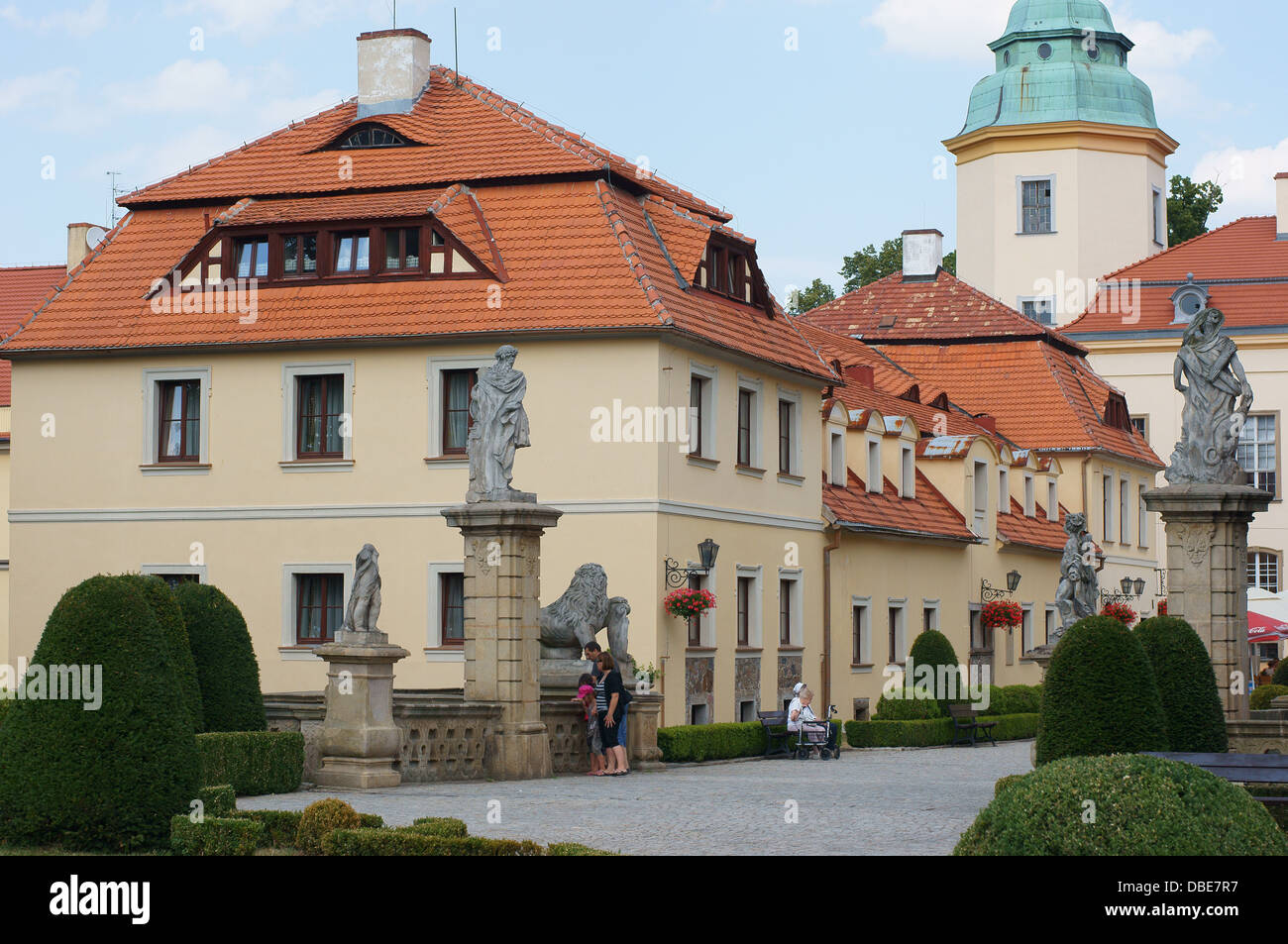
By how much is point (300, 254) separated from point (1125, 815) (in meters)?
25.5

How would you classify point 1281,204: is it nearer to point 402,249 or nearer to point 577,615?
point 402,249

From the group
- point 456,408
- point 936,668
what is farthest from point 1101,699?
point 936,668

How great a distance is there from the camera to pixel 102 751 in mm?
14078

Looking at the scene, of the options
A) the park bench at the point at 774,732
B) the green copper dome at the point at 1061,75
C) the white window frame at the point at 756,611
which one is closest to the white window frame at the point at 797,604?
the white window frame at the point at 756,611

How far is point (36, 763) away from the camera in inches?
556

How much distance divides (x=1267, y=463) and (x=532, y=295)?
33.1 meters

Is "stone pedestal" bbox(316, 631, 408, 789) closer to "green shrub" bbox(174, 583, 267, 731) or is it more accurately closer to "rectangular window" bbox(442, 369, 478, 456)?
"green shrub" bbox(174, 583, 267, 731)

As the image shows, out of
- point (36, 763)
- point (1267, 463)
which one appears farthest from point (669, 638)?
point (1267, 463)

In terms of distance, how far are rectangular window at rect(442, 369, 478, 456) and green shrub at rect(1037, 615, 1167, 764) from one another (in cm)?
1678

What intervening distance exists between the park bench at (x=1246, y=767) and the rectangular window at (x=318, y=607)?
790 inches

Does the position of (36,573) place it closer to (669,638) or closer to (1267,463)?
(669,638)

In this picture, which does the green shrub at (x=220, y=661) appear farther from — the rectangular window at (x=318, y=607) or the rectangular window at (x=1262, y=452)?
the rectangular window at (x=1262, y=452)

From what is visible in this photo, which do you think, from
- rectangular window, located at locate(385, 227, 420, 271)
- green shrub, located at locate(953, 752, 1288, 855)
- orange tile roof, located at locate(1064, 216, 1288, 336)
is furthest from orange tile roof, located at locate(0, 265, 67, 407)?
green shrub, located at locate(953, 752, 1288, 855)

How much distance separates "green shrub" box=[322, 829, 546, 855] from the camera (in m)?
12.6
